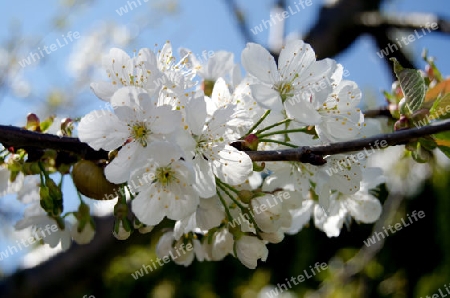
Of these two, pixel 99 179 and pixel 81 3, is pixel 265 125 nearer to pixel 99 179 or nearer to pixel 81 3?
pixel 99 179

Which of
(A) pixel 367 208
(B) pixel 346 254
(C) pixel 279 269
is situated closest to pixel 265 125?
(A) pixel 367 208

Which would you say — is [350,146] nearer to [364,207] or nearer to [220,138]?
[220,138]

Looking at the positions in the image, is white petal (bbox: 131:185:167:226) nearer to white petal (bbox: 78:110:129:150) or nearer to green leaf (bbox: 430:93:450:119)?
white petal (bbox: 78:110:129:150)

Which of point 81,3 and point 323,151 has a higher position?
point 81,3

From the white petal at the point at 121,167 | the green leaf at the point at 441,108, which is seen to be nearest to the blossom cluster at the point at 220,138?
the white petal at the point at 121,167

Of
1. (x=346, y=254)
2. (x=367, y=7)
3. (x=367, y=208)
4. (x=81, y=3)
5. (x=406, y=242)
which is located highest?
(x=81, y=3)

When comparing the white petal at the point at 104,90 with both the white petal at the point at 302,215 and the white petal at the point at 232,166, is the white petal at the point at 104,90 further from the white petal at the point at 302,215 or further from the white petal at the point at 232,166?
the white petal at the point at 302,215
